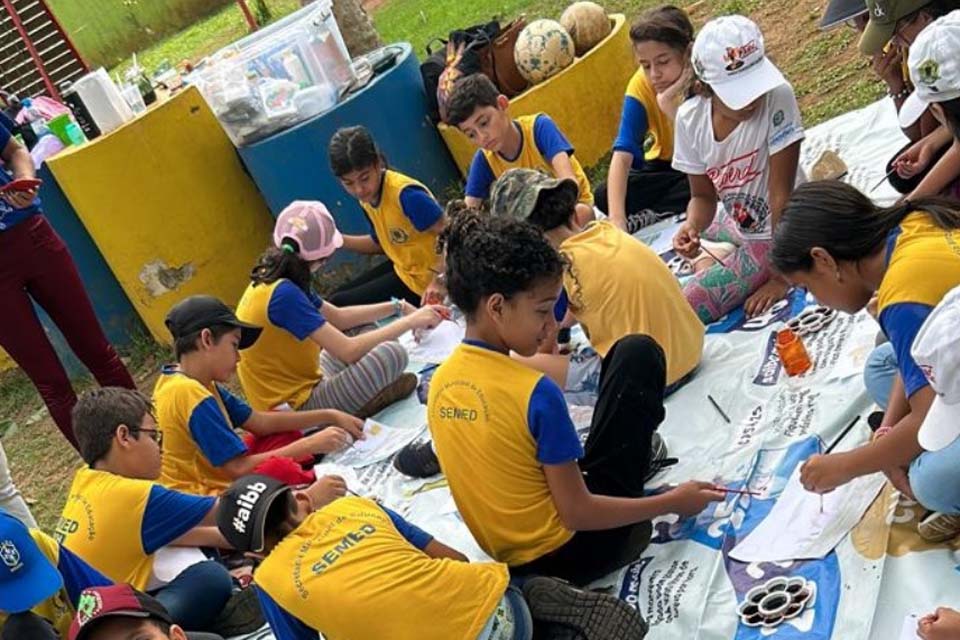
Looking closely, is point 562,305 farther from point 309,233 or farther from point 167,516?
point 309,233

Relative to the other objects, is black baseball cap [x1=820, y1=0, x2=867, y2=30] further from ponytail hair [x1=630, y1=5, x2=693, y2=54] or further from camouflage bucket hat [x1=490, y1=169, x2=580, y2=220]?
camouflage bucket hat [x1=490, y1=169, x2=580, y2=220]

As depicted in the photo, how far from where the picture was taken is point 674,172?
459 cm

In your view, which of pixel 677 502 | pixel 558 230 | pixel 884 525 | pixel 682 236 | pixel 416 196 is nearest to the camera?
pixel 884 525

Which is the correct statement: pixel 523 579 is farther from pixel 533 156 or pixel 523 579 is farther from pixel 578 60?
pixel 578 60

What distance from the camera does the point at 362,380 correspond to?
4.26m

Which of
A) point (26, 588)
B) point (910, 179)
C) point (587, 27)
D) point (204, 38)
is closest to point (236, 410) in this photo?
point (26, 588)

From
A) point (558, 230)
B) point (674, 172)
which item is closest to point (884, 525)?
point (558, 230)

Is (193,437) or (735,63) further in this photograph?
(193,437)

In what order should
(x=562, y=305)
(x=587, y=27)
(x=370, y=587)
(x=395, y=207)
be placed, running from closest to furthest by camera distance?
(x=370, y=587)
(x=562, y=305)
(x=395, y=207)
(x=587, y=27)

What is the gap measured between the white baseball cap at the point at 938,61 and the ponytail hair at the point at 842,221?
404 mm

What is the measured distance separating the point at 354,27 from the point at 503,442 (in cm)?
573

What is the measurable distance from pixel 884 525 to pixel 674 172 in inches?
92.7

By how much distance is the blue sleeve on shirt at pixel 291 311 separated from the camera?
13.6ft

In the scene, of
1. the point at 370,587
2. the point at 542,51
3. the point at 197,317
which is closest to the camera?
the point at 370,587
